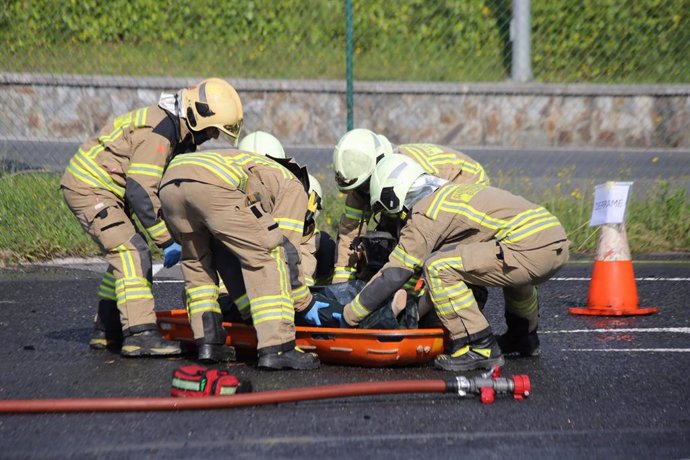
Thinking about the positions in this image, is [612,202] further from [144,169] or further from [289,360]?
[144,169]

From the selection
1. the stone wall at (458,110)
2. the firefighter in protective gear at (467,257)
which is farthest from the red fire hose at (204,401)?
the stone wall at (458,110)

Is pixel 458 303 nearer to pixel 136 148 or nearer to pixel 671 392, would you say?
pixel 671 392

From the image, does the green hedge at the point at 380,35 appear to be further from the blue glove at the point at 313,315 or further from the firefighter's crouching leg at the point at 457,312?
the firefighter's crouching leg at the point at 457,312

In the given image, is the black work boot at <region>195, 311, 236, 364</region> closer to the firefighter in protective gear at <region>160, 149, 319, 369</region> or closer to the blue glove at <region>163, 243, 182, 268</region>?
the firefighter in protective gear at <region>160, 149, 319, 369</region>

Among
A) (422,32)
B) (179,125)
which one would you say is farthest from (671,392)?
(422,32)

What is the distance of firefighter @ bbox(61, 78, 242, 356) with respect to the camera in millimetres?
6422

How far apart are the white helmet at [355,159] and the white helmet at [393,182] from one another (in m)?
0.80

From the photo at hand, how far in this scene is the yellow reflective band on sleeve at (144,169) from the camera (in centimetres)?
638

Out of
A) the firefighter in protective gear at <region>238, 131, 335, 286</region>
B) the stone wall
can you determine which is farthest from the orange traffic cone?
the stone wall

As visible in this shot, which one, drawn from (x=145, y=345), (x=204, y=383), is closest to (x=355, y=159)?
(x=145, y=345)

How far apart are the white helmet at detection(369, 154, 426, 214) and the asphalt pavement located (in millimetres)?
986

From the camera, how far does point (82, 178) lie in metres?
6.62

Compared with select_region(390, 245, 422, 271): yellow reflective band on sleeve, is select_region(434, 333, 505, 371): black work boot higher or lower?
lower

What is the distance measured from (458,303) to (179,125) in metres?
2.02
